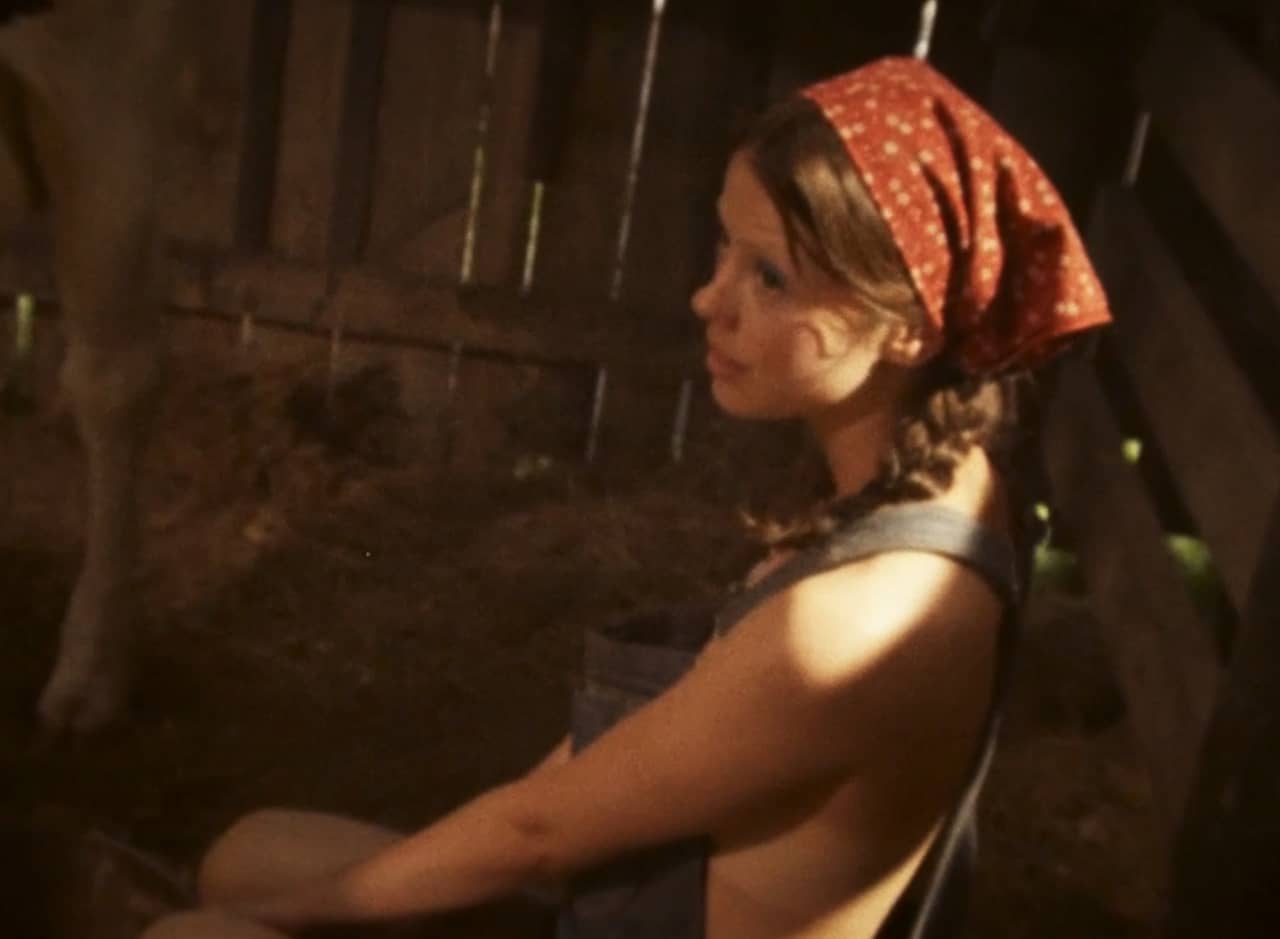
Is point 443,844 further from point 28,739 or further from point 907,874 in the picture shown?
point 28,739

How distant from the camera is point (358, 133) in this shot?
3.70 m

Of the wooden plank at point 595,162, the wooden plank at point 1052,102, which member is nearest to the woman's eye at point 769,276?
the wooden plank at point 1052,102

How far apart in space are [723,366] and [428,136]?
2515 mm

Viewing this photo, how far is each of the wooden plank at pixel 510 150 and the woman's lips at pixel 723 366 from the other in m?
2.43

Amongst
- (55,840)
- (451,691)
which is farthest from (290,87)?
(55,840)

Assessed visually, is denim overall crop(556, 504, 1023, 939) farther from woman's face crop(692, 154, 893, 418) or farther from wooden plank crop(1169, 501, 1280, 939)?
wooden plank crop(1169, 501, 1280, 939)

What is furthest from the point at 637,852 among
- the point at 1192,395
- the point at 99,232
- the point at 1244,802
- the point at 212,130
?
the point at 212,130

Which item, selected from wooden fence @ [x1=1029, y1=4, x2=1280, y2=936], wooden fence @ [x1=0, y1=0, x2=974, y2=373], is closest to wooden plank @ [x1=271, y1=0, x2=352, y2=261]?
wooden fence @ [x1=0, y1=0, x2=974, y2=373]

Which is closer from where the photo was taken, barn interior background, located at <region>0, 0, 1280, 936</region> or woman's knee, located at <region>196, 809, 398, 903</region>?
woman's knee, located at <region>196, 809, 398, 903</region>

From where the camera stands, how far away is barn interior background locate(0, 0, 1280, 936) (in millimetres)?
2641

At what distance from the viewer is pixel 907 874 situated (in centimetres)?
136

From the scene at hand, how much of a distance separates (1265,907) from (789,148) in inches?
42.0

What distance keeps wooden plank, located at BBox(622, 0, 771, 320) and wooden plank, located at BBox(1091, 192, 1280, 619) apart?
810 mm

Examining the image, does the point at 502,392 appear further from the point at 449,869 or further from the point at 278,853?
the point at 449,869
